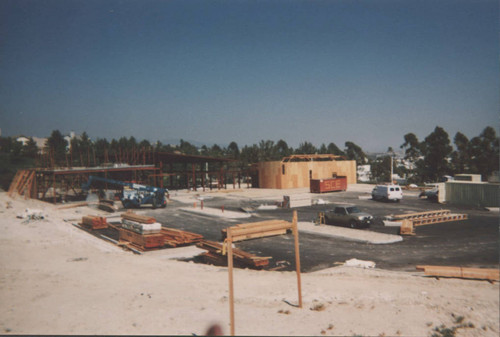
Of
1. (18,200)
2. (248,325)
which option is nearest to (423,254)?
(248,325)

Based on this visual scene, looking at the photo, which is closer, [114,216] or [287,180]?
[114,216]

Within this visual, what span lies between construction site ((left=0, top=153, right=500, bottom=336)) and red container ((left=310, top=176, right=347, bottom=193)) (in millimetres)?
20121

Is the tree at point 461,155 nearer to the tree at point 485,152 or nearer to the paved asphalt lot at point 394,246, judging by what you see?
the tree at point 485,152

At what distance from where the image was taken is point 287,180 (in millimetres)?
57938

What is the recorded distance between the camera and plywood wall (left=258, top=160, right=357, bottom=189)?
57.9 meters

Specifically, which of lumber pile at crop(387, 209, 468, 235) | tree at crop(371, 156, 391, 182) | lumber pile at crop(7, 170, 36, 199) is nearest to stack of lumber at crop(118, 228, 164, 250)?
lumber pile at crop(387, 209, 468, 235)

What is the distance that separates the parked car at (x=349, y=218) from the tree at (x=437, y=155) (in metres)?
47.8

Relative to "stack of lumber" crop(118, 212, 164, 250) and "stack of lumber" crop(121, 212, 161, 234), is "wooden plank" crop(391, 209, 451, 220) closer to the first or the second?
"stack of lumber" crop(118, 212, 164, 250)

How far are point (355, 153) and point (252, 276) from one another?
4322 inches

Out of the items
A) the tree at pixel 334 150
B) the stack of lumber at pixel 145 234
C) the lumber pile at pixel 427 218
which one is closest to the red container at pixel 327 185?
the lumber pile at pixel 427 218

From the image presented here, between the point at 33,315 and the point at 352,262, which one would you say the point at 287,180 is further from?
the point at 33,315

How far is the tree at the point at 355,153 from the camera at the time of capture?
111650 millimetres

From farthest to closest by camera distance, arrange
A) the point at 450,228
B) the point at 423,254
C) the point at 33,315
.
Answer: the point at 450,228, the point at 423,254, the point at 33,315

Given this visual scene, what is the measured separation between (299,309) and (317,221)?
17.0 meters
